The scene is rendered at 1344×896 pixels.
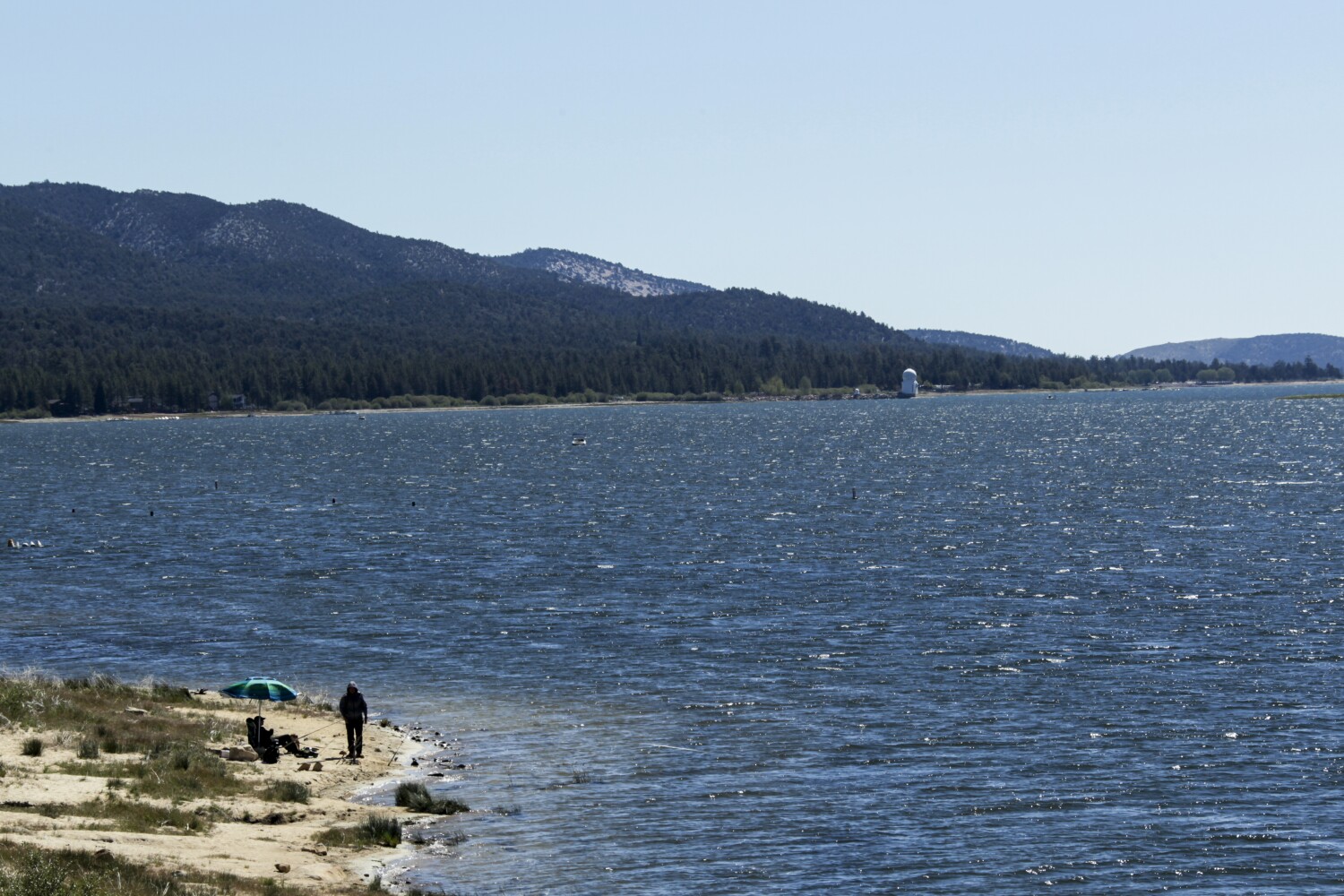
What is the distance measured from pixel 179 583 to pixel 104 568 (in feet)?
27.6

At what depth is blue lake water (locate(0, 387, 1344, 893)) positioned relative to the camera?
93.7 feet

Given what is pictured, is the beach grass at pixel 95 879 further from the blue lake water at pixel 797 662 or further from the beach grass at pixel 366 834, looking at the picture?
the blue lake water at pixel 797 662

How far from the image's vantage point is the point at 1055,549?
74.6 meters

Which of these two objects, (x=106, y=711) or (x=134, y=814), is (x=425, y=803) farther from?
(x=106, y=711)

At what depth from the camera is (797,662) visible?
151 ft

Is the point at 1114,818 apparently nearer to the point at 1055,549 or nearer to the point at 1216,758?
the point at 1216,758

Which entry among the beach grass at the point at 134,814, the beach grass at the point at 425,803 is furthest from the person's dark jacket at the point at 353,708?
the beach grass at the point at 134,814

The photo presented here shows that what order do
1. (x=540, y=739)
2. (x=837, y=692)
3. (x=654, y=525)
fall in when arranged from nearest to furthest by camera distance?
(x=540, y=739) < (x=837, y=692) < (x=654, y=525)

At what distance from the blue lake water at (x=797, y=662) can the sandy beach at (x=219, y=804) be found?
1886 mm

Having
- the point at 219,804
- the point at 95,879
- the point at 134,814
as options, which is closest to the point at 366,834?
the point at 219,804

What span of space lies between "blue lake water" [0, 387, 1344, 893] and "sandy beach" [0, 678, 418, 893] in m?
1.89

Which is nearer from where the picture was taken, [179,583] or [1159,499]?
[179,583]

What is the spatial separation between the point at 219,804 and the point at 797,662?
20701 mm

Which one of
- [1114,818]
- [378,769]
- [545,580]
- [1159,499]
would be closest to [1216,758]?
[1114,818]
